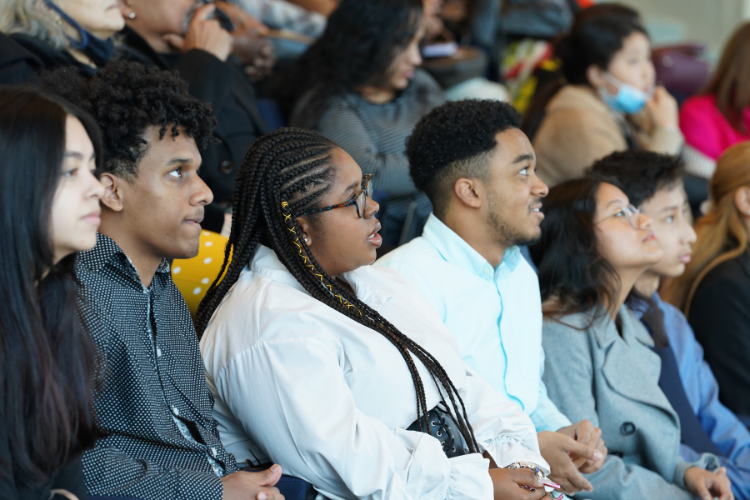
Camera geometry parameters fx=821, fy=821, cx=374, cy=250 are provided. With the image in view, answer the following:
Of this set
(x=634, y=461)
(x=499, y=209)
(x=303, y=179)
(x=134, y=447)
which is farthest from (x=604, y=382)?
(x=134, y=447)

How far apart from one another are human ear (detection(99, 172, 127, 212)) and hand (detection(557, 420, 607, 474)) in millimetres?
1373

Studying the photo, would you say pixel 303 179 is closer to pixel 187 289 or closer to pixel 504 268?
pixel 187 289

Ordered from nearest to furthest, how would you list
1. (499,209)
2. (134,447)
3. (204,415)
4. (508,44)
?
(134,447) → (204,415) → (499,209) → (508,44)

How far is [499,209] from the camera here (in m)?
2.46

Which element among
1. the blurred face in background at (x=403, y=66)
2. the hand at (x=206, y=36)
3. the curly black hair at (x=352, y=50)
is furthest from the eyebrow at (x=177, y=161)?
the blurred face in background at (x=403, y=66)

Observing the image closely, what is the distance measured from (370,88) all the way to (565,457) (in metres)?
1.97

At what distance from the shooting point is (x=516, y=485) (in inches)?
73.9

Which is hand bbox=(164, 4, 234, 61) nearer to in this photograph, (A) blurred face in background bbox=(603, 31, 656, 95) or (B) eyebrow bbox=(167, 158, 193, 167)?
(B) eyebrow bbox=(167, 158, 193, 167)

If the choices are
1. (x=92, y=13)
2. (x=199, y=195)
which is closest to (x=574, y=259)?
(x=199, y=195)

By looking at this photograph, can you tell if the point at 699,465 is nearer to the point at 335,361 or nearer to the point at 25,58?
the point at 335,361

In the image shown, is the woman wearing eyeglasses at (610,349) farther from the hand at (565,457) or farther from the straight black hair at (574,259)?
the hand at (565,457)

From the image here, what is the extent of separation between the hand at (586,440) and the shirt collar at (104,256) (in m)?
1.30

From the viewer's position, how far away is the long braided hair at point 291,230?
1918mm

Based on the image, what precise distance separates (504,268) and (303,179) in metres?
0.83
